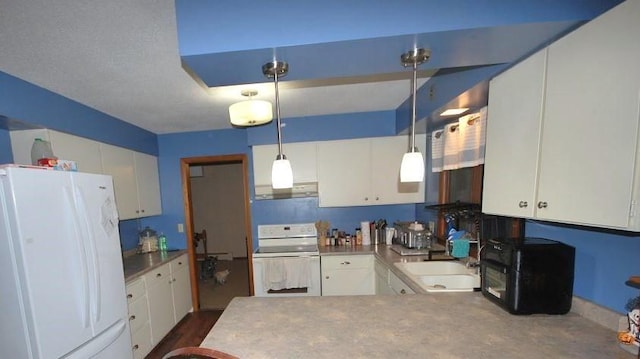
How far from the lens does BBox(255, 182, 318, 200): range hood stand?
8.85 ft

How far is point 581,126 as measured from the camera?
2.71 feet

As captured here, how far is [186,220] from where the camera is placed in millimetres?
3133

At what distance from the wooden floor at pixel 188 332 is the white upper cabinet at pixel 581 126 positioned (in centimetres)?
317

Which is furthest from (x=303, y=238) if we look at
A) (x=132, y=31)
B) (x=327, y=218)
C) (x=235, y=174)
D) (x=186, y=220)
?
(x=235, y=174)

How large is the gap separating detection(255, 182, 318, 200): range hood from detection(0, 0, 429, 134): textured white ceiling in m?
0.83

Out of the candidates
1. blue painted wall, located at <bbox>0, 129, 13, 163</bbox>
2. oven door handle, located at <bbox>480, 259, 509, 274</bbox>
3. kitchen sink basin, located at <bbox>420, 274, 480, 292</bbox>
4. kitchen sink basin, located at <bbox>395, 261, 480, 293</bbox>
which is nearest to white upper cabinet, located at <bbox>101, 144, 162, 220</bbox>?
blue painted wall, located at <bbox>0, 129, 13, 163</bbox>

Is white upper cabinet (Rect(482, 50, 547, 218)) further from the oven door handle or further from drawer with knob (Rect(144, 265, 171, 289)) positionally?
drawer with knob (Rect(144, 265, 171, 289))

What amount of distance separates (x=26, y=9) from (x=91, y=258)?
134 cm

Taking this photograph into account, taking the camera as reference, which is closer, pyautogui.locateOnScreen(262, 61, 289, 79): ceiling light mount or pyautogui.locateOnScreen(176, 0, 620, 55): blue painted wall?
pyautogui.locateOnScreen(176, 0, 620, 55): blue painted wall

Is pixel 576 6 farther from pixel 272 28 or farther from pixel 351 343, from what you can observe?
pixel 351 343

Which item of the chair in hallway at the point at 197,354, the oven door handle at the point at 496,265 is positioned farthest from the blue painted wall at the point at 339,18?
the oven door handle at the point at 496,265

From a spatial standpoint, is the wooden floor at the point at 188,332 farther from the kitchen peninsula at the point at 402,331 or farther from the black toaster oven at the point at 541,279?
the black toaster oven at the point at 541,279

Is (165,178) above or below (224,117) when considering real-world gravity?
below

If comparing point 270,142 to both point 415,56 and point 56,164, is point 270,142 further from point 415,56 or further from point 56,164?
point 415,56
